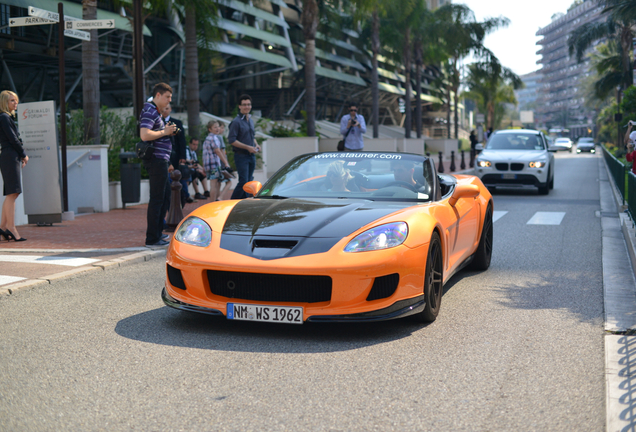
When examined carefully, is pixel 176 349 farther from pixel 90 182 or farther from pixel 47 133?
pixel 90 182

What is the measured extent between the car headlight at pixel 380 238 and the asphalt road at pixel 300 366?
24.3 inches

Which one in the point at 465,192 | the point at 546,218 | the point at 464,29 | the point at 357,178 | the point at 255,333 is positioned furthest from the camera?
the point at 464,29

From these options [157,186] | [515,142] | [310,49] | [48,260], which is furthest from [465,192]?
[310,49]

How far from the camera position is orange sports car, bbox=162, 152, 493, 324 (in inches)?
185

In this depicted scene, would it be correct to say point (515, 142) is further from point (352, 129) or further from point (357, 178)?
point (357, 178)

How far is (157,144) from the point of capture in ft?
28.7

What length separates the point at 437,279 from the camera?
5422 mm

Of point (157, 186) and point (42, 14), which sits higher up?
point (42, 14)

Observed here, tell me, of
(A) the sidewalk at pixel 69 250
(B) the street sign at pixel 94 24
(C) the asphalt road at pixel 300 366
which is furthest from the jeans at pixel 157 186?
(B) the street sign at pixel 94 24

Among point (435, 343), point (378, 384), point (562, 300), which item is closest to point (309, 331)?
point (435, 343)

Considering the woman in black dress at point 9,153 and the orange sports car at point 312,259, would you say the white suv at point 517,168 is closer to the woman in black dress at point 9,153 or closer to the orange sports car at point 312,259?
the woman in black dress at point 9,153

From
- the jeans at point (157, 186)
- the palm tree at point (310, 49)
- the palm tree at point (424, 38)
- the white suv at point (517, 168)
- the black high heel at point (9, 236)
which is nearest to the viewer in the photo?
the jeans at point (157, 186)

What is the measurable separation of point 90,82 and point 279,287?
13.2 metres

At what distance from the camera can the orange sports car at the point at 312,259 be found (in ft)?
15.4
